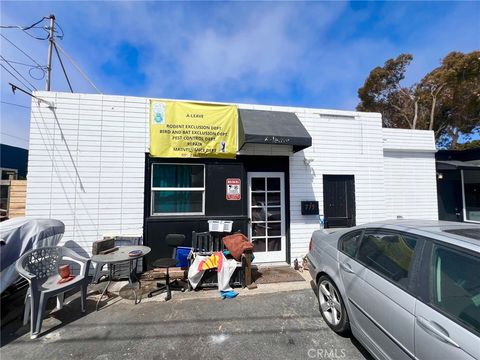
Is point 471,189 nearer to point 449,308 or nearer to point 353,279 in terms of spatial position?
point 353,279

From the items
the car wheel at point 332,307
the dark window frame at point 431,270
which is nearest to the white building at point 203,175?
the car wheel at point 332,307

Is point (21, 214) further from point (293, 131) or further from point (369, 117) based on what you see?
point (369, 117)

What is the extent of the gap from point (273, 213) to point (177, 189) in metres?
2.51

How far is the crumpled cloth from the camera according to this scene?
4.43 m

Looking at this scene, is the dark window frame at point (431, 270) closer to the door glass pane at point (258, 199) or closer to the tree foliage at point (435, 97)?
the door glass pane at point (258, 199)

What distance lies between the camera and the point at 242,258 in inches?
183

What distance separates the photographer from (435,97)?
15.7m

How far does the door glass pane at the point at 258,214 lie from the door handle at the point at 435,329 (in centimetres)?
420

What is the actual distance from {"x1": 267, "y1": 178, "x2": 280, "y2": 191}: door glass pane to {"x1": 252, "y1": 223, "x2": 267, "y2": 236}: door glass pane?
0.95 meters

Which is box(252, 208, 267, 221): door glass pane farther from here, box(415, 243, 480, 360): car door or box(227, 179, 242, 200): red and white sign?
box(415, 243, 480, 360): car door

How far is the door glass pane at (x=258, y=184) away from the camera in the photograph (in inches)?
235

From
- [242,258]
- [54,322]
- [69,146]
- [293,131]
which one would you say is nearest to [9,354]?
[54,322]

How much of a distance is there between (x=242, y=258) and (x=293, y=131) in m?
3.02

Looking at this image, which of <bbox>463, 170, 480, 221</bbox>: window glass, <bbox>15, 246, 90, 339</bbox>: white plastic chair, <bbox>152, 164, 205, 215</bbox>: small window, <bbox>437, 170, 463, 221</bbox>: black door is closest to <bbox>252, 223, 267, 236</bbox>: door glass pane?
<bbox>152, 164, 205, 215</bbox>: small window
